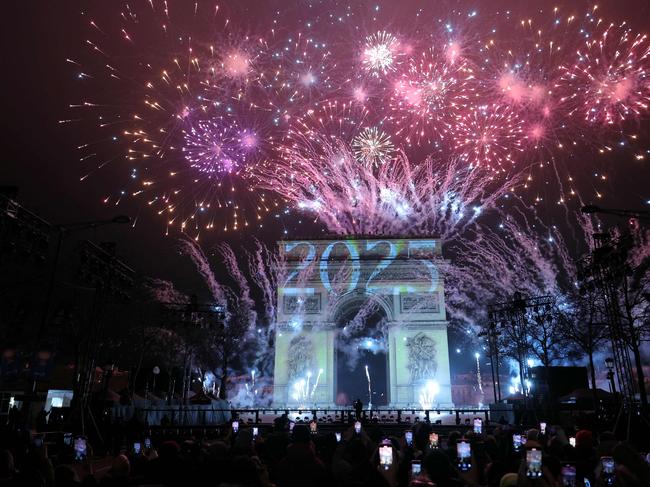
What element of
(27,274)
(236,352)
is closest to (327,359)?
(236,352)

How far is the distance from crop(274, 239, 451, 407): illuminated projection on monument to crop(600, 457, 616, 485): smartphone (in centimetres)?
2647

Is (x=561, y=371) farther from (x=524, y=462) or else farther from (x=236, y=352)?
(x=524, y=462)

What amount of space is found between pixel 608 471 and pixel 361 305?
1264 inches

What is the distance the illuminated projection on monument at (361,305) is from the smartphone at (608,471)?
26.5m

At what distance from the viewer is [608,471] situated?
15.8 ft

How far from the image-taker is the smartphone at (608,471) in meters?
4.77

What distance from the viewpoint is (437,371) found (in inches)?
1239

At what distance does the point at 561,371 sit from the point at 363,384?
61.9 ft

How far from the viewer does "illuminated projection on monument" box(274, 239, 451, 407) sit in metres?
31.4

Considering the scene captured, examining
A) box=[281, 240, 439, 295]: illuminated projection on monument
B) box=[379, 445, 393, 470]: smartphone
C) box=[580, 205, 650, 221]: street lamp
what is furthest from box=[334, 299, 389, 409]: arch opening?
box=[379, 445, 393, 470]: smartphone

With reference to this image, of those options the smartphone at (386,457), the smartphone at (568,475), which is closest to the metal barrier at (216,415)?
the smartphone at (386,457)

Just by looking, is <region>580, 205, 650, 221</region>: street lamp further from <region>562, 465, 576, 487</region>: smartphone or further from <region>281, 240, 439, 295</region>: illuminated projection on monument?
<region>281, 240, 439, 295</region>: illuminated projection on monument

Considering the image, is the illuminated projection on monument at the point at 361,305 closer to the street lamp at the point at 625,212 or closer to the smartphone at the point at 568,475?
the street lamp at the point at 625,212

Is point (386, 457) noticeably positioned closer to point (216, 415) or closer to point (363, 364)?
point (216, 415)
